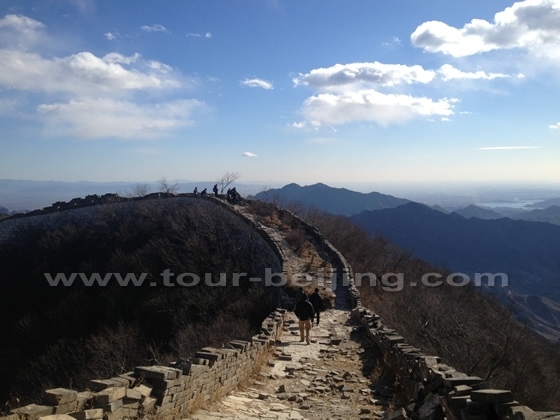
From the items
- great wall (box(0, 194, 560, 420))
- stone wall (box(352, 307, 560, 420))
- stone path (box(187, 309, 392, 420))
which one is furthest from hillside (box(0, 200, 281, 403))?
stone wall (box(352, 307, 560, 420))

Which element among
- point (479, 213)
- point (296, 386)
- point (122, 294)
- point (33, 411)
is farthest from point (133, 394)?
A: point (479, 213)

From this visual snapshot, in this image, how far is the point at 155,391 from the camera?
6168 mm

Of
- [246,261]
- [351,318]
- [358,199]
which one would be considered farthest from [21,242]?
[358,199]

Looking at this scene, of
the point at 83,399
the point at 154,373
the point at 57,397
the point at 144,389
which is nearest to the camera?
the point at 57,397

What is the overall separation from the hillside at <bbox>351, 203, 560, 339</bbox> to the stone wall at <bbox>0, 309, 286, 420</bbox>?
5511cm

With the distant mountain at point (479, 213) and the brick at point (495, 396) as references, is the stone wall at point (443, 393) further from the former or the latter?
the distant mountain at point (479, 213)

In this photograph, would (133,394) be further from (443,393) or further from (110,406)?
(443,393)

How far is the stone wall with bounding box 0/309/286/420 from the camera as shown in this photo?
16.4 feet

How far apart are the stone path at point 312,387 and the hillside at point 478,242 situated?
2025 inches

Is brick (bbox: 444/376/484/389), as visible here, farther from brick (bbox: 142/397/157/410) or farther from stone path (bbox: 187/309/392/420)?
brick (bbox: 142/397/157/410)

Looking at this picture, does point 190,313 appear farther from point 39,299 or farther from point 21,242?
point 21,242

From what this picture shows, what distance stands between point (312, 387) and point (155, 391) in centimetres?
336

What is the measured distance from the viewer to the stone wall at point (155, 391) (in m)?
4.98

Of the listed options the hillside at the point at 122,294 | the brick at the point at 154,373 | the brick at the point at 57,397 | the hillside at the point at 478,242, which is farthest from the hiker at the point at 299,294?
the hillside at the point at 478,242
